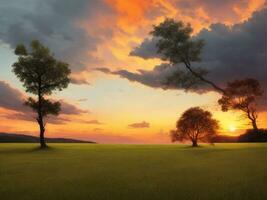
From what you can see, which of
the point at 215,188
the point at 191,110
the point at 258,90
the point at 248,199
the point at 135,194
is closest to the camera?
the point at 248,199

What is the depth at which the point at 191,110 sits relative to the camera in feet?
251

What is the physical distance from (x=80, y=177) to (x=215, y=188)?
27.0 feet

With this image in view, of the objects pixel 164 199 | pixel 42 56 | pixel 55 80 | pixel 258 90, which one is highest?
pixel 42 56

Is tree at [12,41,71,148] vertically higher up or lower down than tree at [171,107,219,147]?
higher up

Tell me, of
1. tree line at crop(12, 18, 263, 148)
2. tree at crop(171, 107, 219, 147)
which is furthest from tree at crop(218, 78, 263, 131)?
tree at crop(171, 107, 219, 147)

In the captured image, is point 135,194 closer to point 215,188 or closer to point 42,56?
point 215,188

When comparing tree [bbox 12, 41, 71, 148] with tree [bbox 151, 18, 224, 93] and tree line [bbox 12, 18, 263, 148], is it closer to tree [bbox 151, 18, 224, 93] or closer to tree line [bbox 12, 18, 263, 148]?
tree line [bbox 12, 18, 263, 148]

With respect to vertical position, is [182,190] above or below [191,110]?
below

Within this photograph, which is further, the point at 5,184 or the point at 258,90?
the point at 258,90

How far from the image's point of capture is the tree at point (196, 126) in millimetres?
75375

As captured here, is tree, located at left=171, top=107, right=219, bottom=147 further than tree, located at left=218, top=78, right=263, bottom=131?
Yes

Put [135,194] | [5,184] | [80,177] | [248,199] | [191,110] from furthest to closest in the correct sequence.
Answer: [191,110], [80,177], [5,184], [135,194], [248,199]

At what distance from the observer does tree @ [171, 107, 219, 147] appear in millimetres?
75375

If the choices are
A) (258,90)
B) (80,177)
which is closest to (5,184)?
(80,177)
